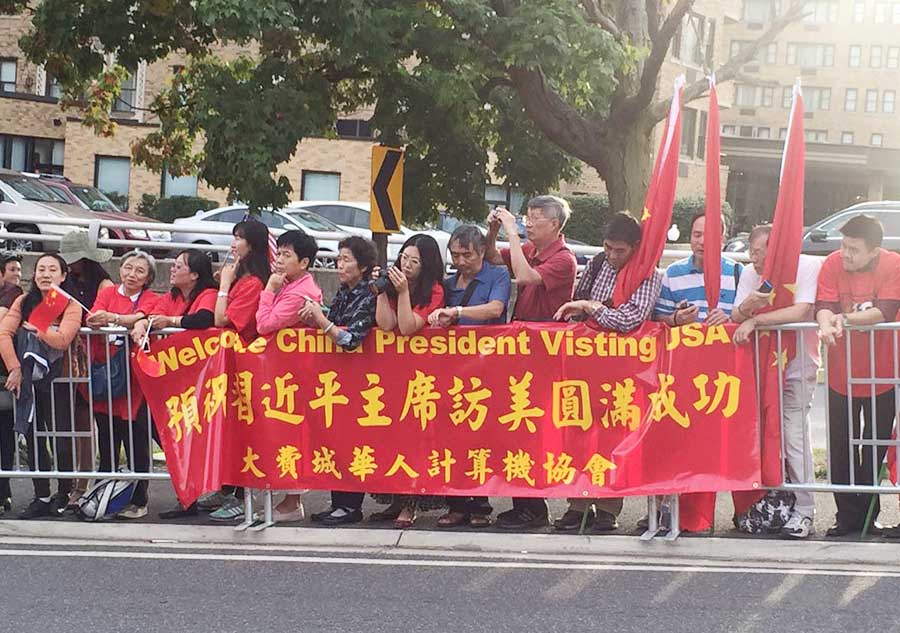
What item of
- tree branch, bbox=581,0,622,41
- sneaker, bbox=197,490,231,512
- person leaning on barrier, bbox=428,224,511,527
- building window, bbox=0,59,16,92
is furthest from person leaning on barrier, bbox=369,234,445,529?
building window, bbox=0,59,16,92

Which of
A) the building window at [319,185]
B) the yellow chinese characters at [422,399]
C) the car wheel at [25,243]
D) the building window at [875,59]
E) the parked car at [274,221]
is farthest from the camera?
the building window at [875,59]

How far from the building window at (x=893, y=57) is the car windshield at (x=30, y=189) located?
56906 millimetres

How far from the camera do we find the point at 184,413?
7.68 m

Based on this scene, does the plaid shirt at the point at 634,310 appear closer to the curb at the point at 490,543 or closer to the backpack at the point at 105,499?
the curb at the point at 490,543

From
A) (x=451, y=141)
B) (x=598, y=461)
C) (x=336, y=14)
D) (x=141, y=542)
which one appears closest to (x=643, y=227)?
(x=598, y=461)

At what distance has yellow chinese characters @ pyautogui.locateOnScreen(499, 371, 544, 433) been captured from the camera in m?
7.48

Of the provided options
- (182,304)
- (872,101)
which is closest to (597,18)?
(182,304)

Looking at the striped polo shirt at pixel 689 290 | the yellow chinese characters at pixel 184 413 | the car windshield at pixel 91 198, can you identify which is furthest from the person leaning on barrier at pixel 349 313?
the car windshield at pixel 91 198

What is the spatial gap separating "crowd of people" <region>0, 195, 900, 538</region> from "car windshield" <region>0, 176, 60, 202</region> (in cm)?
1593

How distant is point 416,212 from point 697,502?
6.70 m

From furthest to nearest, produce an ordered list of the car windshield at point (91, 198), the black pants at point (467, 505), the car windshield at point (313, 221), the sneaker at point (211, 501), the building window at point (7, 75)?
1. the building window at point (7, 75)
2. the car windshield at point (91, 198)
3. the car windshield at point (313, 221)
4. the sneaker at point (211, 501)
5. the black pants at point (467, 505)

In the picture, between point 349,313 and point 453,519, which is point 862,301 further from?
point 349,313

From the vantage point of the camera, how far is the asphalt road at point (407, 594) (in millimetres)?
5863

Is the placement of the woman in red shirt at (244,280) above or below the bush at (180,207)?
below
